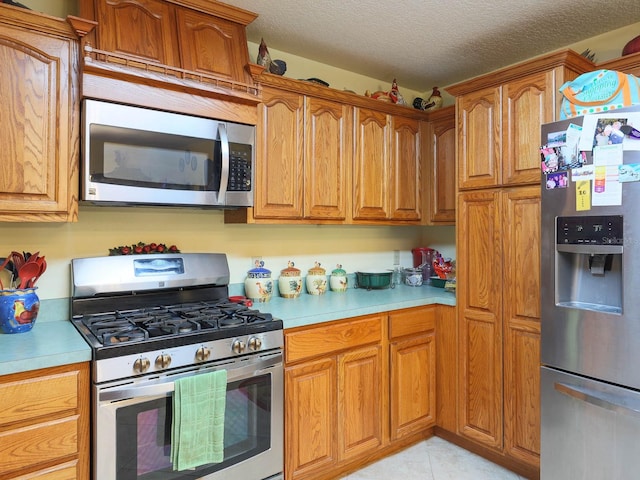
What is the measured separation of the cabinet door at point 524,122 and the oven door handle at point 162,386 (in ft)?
5.25

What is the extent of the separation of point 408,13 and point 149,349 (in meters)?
2.02

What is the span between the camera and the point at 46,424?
144 cm

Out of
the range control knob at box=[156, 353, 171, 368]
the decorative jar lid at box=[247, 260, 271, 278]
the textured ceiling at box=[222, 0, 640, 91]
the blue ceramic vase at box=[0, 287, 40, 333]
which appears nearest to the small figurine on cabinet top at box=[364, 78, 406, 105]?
the textured ceiling at box=[222, 0, 640, 91]

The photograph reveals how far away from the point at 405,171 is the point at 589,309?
1.53 m

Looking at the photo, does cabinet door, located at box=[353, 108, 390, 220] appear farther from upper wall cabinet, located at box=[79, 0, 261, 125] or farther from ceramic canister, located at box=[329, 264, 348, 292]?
upper wall cabinet, located at box=[79, 0, 261, 125]

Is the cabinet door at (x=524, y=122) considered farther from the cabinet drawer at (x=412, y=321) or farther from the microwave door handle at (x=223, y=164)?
the microwave door handle at (x=223, y=164)

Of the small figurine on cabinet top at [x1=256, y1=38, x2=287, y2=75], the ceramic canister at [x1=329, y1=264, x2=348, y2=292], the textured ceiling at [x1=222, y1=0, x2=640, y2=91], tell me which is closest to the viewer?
the textured ceiling at [x1=222, y1=0, x2=640, y2=91]

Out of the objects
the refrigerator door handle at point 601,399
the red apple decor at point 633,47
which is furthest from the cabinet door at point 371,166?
the refrigerator door handle at point 601,399

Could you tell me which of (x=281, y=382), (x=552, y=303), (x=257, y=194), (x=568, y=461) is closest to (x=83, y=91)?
(x=257, y=194)

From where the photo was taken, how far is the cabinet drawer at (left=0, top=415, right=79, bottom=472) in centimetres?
138

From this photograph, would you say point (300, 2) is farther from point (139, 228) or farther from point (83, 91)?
point (139, 228)

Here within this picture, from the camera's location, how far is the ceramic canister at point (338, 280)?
2.80 metres

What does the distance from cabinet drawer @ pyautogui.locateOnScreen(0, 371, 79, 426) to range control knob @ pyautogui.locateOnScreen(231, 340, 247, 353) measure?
1.89ft

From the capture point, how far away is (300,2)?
82.8 inches
